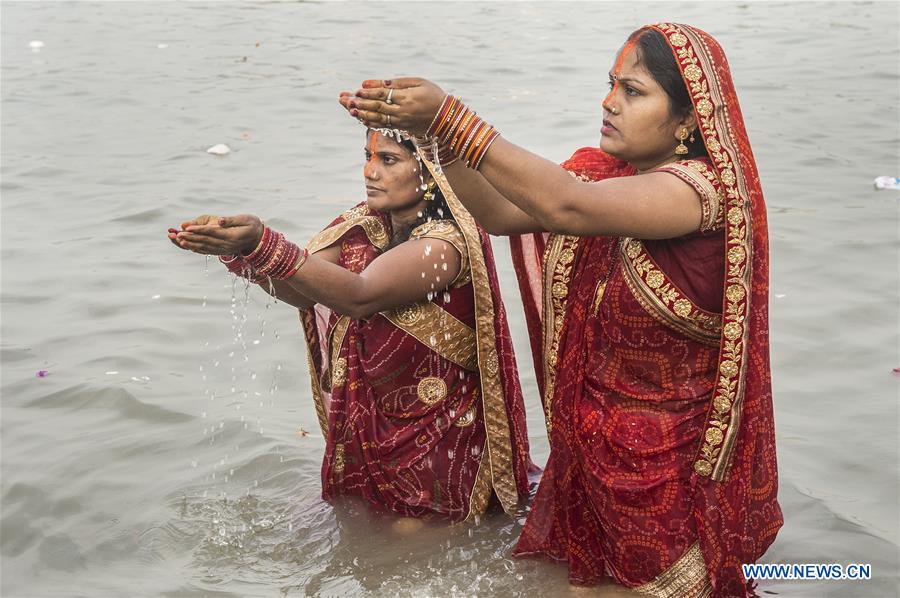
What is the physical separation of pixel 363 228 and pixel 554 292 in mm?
887

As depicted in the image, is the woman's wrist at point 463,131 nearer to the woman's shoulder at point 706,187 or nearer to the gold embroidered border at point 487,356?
the woman's shoulder at point 706,187

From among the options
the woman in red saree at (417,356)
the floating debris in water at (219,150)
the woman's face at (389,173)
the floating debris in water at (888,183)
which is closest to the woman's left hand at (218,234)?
the woman in red saree at (417,356)

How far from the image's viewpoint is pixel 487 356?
401cm

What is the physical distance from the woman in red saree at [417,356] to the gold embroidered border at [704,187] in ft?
3.19

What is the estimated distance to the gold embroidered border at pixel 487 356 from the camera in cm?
396

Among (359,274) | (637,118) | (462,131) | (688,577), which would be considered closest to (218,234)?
(359,274)

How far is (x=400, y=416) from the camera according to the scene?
13.5ft

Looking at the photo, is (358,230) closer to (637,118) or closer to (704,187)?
(637,118)

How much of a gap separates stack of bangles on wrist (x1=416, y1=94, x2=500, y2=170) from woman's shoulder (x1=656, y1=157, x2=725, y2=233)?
60cm

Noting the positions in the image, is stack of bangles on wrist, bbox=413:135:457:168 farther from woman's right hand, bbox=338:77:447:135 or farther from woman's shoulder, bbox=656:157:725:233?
woman's shoulder, bbox=656:157:725:233

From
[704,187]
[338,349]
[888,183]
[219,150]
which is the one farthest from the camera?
[219,150]

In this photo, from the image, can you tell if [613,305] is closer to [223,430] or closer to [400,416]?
[400,416]

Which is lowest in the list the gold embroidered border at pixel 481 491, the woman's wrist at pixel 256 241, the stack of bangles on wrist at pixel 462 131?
the gold embroidered border at pixel 481 491

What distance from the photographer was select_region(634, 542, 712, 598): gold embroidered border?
3.46 metres
